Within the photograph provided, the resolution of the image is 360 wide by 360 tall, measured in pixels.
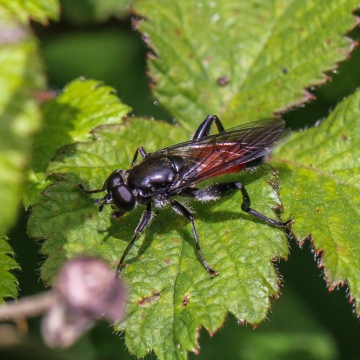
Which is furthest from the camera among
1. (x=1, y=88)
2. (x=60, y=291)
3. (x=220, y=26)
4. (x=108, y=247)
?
(x=220, y=26)

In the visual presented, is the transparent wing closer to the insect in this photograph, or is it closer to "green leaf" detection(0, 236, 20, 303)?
the insect

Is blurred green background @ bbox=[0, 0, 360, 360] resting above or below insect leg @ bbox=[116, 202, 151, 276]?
below

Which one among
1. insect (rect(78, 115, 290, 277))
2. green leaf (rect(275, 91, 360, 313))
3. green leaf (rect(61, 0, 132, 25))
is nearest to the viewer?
green leaf (rect(275, 91, 360, 313))

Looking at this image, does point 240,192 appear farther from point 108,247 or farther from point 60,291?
point 60,291

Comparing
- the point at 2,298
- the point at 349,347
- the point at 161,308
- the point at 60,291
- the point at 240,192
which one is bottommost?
the point at 349,347

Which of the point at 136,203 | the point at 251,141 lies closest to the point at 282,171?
the point at 251,141

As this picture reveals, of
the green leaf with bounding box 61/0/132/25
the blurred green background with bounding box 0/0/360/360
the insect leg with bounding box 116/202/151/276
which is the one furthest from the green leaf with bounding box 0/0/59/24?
the green leaf with bounding box 61/0/132/25
